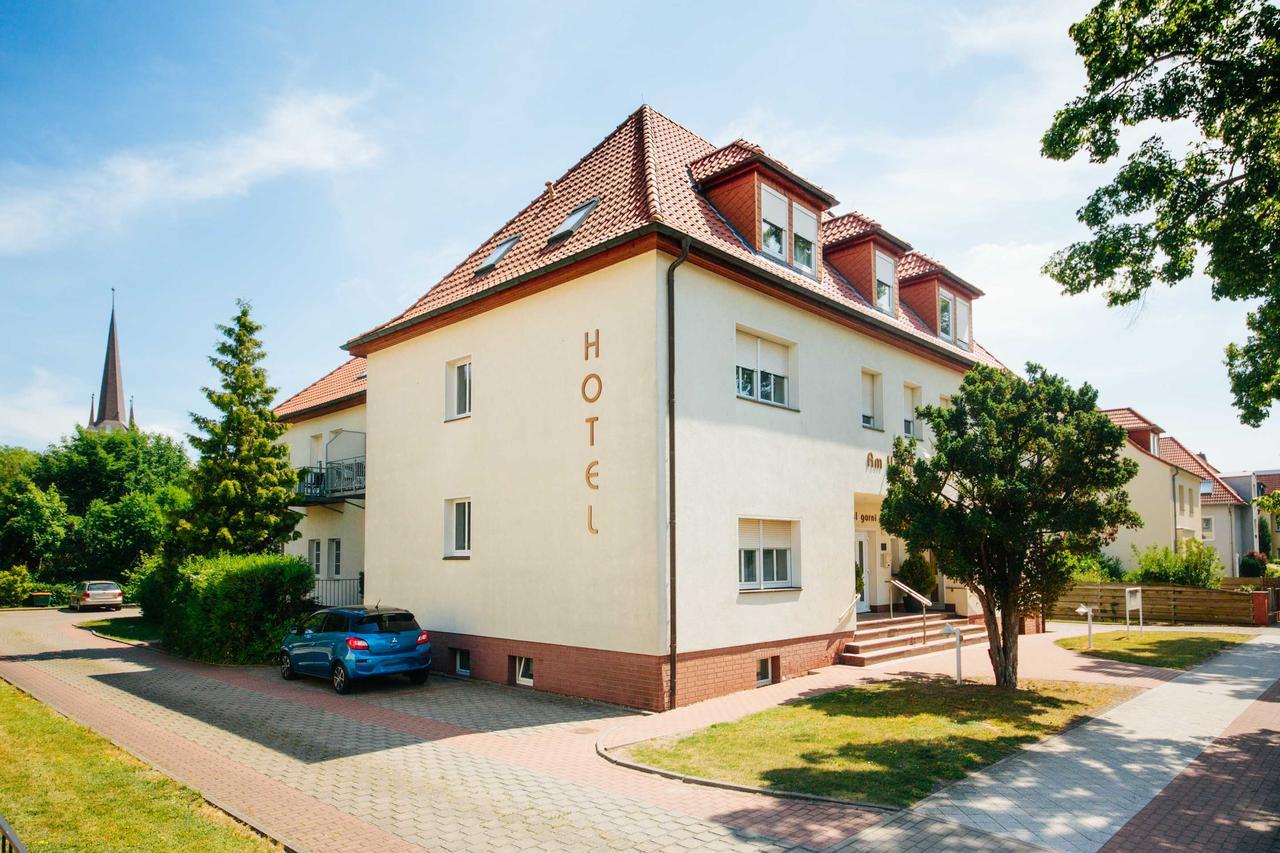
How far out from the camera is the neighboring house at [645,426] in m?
12.2

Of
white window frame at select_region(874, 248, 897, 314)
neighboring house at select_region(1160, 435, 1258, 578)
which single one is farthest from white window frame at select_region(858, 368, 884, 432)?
neighboring house at select_region(1160, 435, 1258, 578)

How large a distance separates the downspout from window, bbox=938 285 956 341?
11392mm

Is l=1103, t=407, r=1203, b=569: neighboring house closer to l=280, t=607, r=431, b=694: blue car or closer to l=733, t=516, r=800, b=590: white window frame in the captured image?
l=733, t=516, r=800, b=590: white window frame

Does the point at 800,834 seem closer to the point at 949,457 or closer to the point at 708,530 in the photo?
the point at 708,530

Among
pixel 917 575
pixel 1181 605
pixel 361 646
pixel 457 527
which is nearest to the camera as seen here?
pixel 361 646

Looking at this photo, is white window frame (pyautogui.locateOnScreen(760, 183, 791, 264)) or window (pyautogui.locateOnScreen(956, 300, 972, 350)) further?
window (pyautogui.locateOnScreen(956, 300, 972, 350))

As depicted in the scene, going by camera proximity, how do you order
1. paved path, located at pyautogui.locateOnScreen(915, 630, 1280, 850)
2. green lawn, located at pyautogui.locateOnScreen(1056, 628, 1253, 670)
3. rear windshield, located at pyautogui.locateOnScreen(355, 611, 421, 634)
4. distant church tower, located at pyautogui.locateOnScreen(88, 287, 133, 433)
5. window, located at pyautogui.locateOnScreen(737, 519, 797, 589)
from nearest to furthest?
paved path, located at pyautogui.locateOnScreen(915, 630, 1280, 850)
window, located at pyautogui.locateOnScreen(737, 519, 797, 589)
rear windshield, located at pyautogui.locateOnScreen(355, 611, 421, 634)
green lawn, located at pyautogui.locateOnScreen(1056, 628, 1253, 670)
distant church tower, located at pyautogui.locateOnScreen(88, 287, 133, 433)

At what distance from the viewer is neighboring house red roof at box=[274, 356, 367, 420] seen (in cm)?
2433

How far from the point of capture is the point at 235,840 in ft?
21.6

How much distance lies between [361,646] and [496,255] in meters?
8.42

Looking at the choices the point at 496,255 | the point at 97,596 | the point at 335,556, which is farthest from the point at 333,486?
the point at 97,596

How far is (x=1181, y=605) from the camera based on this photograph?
2550 centimetres

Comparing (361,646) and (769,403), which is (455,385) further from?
(769,403)

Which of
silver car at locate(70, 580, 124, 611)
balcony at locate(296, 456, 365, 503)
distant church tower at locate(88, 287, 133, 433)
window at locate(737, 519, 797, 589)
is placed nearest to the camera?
window at locate(737, 519, 797, 589)
